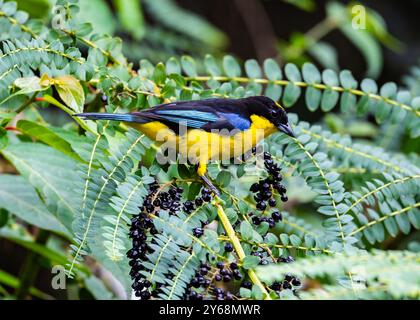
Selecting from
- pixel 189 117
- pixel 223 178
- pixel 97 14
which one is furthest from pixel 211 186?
pixel 97 14


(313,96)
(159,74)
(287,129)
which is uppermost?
(313,96)

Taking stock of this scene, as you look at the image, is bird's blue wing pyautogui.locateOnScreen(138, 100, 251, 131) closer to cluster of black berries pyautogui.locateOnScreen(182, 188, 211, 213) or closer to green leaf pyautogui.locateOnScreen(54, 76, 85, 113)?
green leaf pyautogui.locateOnScreen(54, 76, 85, 113)

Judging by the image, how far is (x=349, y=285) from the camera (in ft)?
5.69

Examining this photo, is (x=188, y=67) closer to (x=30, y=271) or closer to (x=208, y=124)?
(x=208, y=124)

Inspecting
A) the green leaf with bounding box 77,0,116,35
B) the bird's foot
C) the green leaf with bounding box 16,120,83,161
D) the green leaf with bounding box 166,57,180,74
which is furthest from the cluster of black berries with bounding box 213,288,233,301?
the green leaf with bounding box 77,0,116,35

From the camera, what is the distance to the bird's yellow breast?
7.94ft

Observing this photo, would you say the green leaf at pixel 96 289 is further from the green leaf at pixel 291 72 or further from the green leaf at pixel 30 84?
the green leaf at pixel 291 72

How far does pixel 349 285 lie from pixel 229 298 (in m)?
Result: 0.34

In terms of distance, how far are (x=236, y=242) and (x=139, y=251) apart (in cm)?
28

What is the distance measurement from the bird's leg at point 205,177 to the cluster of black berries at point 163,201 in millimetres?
136

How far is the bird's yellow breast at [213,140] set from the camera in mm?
2420

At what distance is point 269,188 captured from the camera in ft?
6.93
